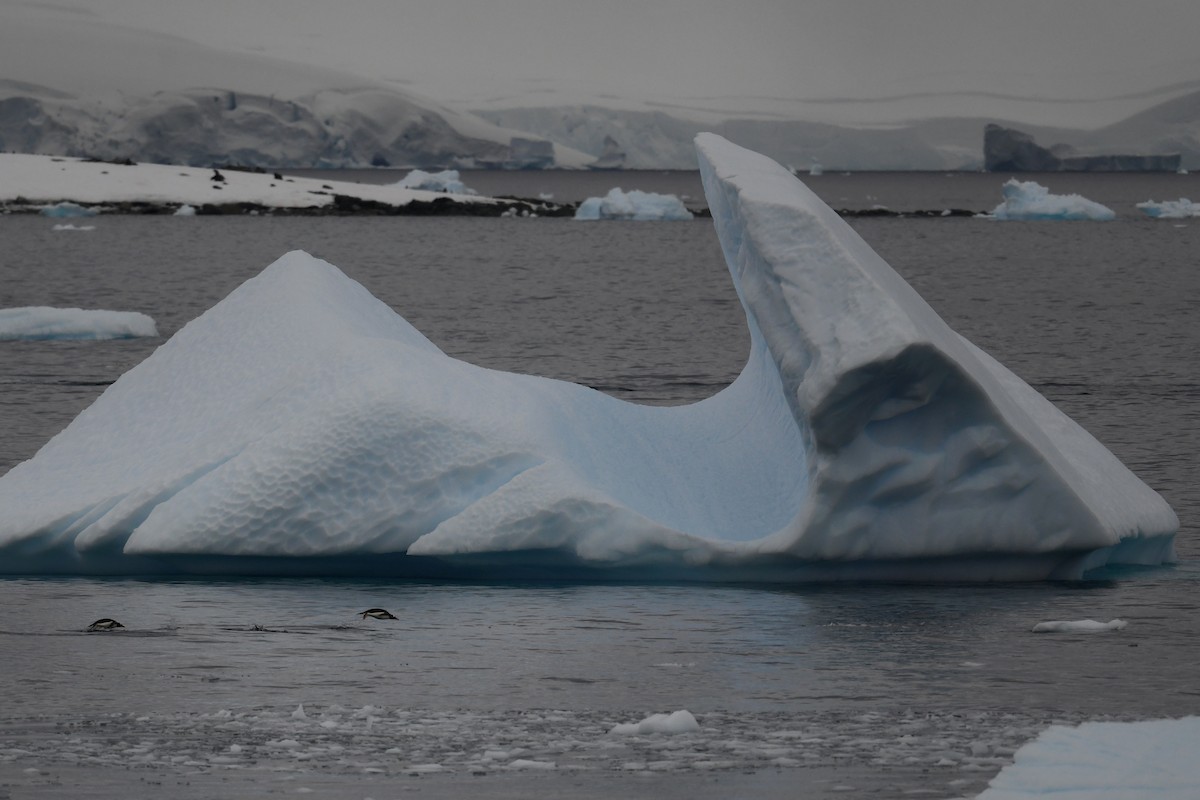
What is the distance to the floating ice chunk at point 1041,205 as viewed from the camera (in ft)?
217

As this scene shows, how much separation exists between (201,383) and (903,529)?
451cm

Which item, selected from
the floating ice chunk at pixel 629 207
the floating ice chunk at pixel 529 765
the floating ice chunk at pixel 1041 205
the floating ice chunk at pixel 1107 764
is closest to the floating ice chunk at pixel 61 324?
the floating ice chunk at pixel 529 765

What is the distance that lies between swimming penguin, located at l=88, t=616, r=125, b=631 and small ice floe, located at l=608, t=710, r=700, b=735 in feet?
10.1

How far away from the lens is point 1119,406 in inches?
746

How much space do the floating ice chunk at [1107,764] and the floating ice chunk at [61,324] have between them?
20.4 m

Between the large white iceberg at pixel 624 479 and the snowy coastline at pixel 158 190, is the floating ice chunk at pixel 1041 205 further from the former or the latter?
the large white iceberg at pixel 624 479

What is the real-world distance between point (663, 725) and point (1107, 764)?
1755 millimetres

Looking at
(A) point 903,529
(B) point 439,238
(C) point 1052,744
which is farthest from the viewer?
(B) point 439,238

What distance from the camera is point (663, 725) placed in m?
7.03

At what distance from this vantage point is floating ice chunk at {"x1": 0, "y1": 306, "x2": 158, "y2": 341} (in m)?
24.7

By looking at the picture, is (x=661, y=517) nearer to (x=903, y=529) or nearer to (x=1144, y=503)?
(x=903, y=529)

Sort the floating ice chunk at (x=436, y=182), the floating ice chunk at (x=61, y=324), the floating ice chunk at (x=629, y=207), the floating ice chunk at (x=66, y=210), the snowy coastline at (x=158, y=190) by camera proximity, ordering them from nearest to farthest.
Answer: the floating ice chunk at (x=61, y=324) < the floating ice chunk at (x=66, y=210) < the snowy coastline at (x=158, y=190) < the floating ice chunk at (x=629, y=207) < the floating ice chunk at (x=436, y=182)

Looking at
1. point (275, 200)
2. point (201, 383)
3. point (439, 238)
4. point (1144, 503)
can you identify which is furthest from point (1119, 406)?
point (275, 200)

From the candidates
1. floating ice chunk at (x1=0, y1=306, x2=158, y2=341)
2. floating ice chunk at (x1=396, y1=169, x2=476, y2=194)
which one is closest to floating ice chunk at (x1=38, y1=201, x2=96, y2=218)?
floating ice chunk at (x1=396, y1=169, x2=476, y2=194)
